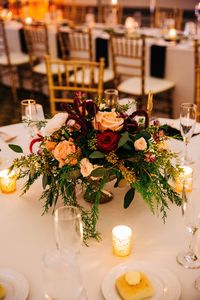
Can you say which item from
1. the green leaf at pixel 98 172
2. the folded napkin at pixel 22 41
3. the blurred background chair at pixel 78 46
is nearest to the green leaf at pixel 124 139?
the green leaf at pixel 98 172

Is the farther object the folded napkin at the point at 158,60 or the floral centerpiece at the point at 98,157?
the folded napkin at the point at 158,60

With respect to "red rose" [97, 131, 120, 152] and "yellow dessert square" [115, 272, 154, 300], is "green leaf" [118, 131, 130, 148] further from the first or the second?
"yellow dessert square" [115, 272, 154, 300]

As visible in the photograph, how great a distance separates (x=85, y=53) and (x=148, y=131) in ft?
11.1

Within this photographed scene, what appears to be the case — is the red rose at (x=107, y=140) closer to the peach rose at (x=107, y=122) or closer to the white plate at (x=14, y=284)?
the peach rose at (x=107, y=122)

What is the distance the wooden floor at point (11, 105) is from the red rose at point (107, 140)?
334 centimetres

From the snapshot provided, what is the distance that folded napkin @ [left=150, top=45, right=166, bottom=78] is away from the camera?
4.05 m

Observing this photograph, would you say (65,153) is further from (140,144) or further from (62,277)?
(62,277)

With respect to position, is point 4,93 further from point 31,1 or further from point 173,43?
point 31,1

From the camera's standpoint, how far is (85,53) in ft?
15.4

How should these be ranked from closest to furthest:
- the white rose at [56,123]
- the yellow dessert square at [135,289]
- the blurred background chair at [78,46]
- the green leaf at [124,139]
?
the yellow dessert square at [135,289] < the green leaf at [124,139] < the white rose at [56,123] < the blurred background chair at [78,46]

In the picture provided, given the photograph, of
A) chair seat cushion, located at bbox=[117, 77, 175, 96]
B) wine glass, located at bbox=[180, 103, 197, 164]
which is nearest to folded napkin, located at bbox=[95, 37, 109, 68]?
chair seat cushion, located at bbox=[117, 77, 175, 96]

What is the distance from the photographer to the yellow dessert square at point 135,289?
3.68ft

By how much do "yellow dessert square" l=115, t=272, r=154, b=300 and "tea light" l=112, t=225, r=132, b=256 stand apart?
0.15 metres

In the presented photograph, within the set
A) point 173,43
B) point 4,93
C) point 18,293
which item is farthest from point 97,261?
point 4,93
